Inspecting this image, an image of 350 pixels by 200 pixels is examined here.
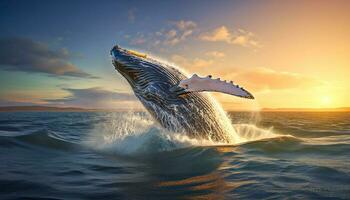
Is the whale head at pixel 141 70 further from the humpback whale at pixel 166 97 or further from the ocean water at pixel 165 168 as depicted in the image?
the ocean water at pixel 165 168

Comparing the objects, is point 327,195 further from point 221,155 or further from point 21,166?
point 21,166

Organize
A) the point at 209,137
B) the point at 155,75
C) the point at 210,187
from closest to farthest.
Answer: the point at 210,187 → the point at 155,75 → the point at 209,137

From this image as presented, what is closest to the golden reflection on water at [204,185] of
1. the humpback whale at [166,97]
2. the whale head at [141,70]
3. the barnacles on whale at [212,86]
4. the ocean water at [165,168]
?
the ocean water at [165,168]

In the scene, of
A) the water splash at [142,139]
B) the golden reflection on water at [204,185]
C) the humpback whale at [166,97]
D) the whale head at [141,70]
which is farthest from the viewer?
the water splash at [142,139]

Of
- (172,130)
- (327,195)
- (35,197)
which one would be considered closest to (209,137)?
(172,130)

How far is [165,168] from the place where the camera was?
736 cm

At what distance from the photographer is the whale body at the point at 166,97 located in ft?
29.9

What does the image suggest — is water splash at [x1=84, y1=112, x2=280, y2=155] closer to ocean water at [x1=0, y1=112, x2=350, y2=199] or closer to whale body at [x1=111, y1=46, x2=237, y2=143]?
ocean water at [x1=0, y1=112, x2=350, y2=199]

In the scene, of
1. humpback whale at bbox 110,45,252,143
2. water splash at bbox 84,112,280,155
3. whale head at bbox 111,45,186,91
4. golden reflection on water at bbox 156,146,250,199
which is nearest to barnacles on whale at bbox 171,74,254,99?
humpback whale at bbox 110,45,252,143

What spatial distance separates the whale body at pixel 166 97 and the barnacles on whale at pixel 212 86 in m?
0.78

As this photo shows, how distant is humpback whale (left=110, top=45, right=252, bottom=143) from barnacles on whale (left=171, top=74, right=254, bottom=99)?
712mm

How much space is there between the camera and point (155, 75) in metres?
9.20

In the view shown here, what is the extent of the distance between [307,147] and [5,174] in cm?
821

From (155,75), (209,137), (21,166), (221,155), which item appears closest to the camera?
(21,166)
